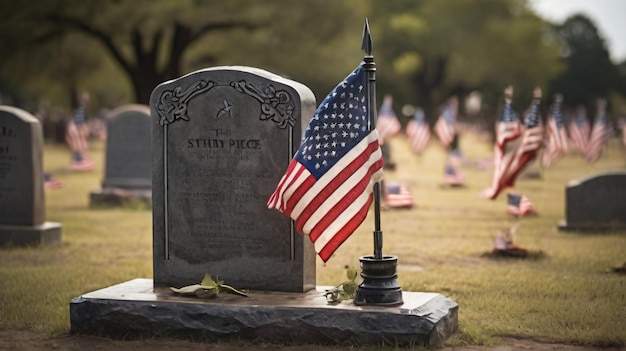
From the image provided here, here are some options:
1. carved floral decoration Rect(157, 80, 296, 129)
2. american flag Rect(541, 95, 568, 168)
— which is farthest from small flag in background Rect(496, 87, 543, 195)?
american flag Rect(541, 95, 568, 168)

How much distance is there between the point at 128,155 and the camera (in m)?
21.4

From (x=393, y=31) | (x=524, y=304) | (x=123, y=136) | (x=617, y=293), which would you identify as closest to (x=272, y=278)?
(x=524, y=304)

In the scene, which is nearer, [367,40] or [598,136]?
[367,40]

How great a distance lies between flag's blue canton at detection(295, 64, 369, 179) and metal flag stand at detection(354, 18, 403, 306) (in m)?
0.07

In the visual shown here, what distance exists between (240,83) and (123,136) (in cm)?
1263

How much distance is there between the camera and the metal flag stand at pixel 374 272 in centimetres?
828

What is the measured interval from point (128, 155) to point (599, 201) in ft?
32.3

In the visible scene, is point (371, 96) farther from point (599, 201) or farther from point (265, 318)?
point (599, 201)

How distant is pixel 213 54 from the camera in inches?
1642

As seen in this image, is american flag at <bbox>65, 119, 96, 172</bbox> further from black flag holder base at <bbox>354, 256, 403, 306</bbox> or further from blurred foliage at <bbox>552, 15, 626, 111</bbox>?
blurred foliage at <bbox>552, 15, 626, 111</bbox>

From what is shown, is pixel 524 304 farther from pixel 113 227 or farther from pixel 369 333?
pixel 113 227

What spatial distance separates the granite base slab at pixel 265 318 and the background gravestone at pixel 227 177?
0.35m

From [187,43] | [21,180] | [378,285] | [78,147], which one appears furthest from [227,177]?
[187,43]

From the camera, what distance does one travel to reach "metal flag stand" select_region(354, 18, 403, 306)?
8281 millimetres
